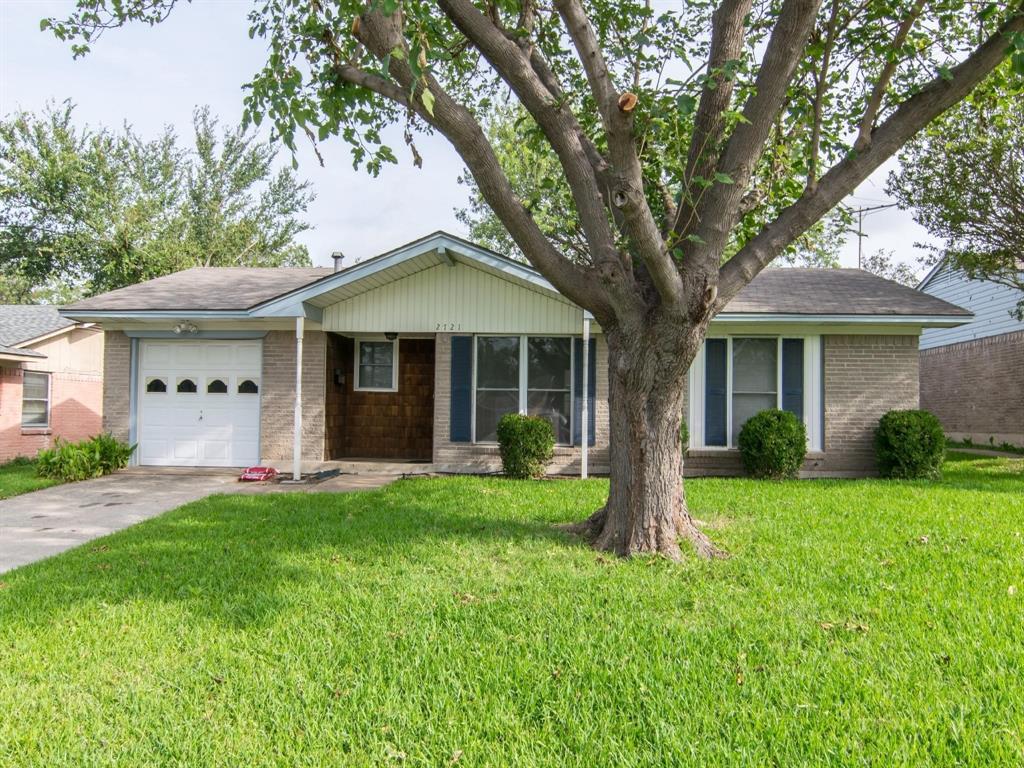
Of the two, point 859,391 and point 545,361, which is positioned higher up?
point 545,361

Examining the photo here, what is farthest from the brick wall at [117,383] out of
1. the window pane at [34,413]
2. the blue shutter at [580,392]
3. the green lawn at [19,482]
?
the blue shutter at [580,392]

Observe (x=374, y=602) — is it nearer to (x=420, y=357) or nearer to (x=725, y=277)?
(x=725, y=277)

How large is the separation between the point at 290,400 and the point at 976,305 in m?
21.4

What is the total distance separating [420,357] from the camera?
526 inches

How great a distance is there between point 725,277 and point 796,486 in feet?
18.2

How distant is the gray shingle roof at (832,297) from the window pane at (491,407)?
14.0 ft

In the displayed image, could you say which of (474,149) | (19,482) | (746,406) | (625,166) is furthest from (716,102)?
(19,482)

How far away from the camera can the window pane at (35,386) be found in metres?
15.5

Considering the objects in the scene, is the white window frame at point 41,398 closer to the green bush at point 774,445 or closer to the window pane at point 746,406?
the window pane at point 746,406

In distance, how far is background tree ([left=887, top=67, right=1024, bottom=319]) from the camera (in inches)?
485

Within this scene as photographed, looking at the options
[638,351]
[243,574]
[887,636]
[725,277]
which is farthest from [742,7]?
[243,574]

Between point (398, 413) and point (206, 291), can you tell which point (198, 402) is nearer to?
point (206, 291)

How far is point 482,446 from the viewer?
1150 cm

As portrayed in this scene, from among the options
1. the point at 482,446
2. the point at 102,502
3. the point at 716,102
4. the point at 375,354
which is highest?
the point at 716,102
